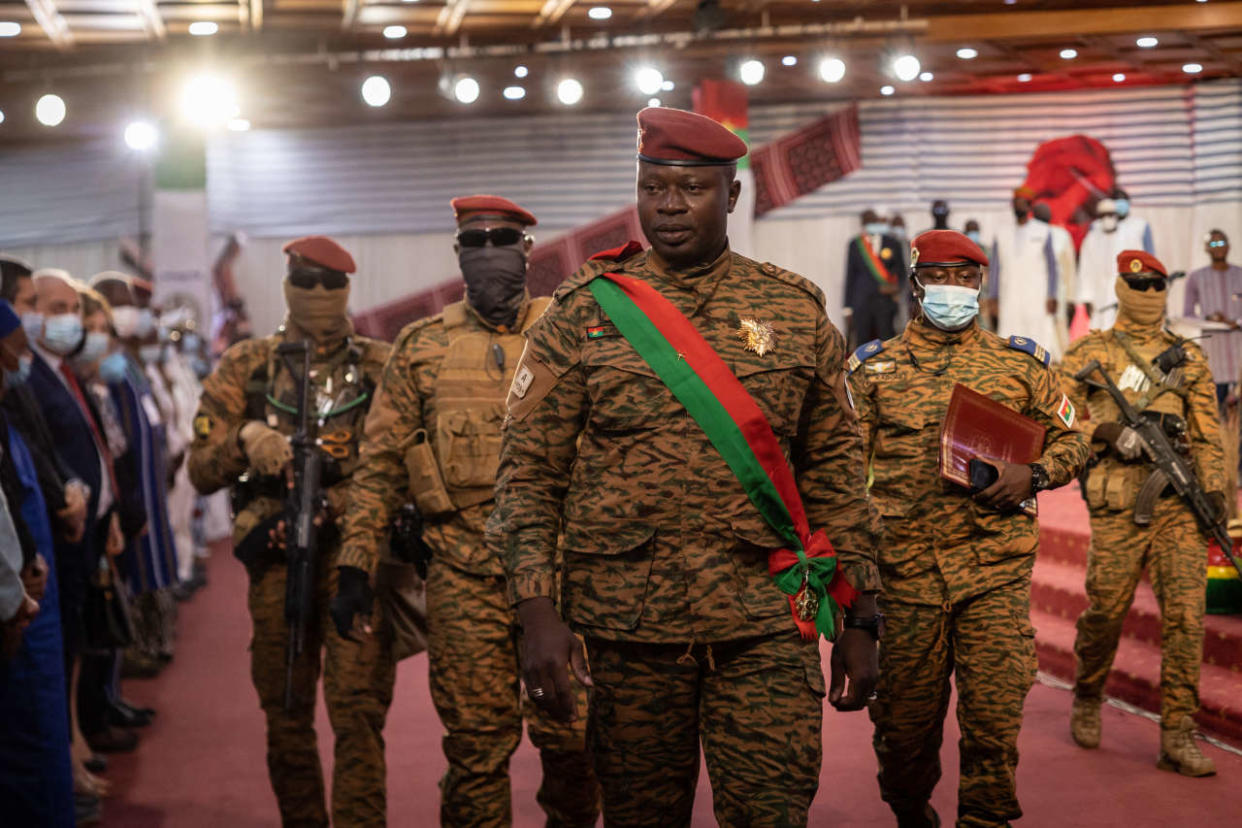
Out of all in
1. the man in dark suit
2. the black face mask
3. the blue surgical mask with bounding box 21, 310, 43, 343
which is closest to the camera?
the black face mask

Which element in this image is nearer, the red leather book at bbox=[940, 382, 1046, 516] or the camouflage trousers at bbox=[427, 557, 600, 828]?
the camouflage trousers at bbox=[427, 557, 600, 828]

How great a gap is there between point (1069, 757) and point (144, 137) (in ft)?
38.4

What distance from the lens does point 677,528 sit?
2.85 metres

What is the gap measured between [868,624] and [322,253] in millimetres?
2803

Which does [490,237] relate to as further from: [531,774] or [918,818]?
[531,774]

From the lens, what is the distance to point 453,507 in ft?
13.9

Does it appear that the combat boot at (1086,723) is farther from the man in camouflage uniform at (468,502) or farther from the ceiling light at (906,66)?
the ceiling light at (906,66)

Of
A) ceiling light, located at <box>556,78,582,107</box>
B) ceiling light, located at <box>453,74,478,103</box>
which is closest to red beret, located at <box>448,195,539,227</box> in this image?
ceiling light, located at <box>453,74,478,103</box>

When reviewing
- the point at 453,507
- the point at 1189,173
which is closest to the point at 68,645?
the point at 453,507

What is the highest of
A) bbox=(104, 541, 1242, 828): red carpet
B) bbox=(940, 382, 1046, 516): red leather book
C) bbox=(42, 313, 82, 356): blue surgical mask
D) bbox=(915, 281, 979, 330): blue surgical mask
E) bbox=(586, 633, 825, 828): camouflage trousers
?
bbox=(42, 313, 82, 356): blue surgical mask

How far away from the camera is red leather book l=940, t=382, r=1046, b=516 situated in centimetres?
451

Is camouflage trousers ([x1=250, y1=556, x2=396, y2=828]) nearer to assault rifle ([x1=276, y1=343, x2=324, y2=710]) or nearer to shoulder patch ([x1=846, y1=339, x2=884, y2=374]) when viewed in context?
assault rifle ([x1=276, y1=343, x2=324, y2=710])

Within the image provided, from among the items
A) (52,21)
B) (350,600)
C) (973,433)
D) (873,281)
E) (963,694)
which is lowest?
(963,694)

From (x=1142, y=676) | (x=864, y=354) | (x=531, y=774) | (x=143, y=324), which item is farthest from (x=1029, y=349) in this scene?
(x=143, y=324)
